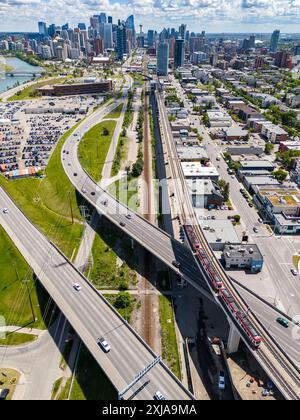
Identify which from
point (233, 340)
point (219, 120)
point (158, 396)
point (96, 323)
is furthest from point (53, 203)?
point (219, 120)

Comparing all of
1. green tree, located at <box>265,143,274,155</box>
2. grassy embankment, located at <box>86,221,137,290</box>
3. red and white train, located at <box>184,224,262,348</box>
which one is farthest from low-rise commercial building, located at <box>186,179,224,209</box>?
green tree, located at <box>265,143,274,155</box>

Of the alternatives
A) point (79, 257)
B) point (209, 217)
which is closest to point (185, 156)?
point (209, 217)

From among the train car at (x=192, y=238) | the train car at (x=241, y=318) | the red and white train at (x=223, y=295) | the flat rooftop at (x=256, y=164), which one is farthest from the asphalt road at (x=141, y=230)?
the flat rooftop at (x=256, y=164)

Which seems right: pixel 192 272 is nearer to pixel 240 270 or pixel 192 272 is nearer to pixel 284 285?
pixel 240 270

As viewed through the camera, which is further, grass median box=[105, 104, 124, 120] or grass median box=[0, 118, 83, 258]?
grass median box=[105, 104, 124, 120]

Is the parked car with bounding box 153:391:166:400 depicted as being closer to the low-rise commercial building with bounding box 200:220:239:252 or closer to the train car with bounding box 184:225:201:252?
the train car with bounding box 184:225:201:252

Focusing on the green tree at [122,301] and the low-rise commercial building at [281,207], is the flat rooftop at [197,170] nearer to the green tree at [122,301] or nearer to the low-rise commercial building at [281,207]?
the low-rise commercial building at [281,207]
